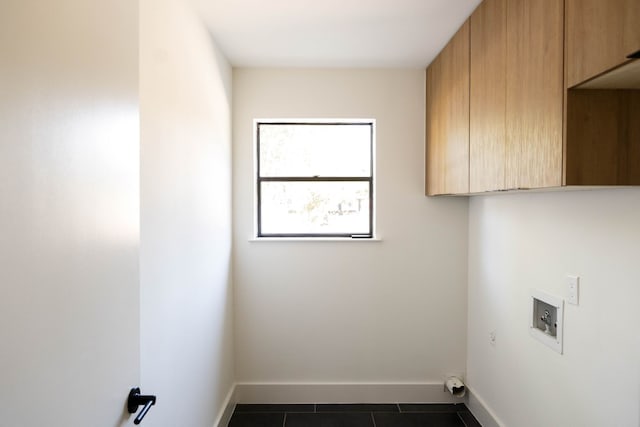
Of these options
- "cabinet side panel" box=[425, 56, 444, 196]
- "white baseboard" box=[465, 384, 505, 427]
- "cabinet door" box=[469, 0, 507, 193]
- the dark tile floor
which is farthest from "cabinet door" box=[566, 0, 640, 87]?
the dark tile floor

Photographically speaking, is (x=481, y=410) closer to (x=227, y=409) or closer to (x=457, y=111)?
(x=227, y=409)

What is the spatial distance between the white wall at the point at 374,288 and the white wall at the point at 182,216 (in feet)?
0.91

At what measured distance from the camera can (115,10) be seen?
90 cm

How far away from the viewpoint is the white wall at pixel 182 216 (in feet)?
4.45

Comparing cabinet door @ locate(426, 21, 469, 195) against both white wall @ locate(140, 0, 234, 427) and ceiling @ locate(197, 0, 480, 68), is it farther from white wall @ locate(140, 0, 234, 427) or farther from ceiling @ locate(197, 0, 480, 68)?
white wall @ locate(140, 0, 234, 427)

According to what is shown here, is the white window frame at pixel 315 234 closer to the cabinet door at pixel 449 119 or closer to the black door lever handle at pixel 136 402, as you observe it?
the cabinet door at pixel 449 119

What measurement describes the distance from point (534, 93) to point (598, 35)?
31 centimetres

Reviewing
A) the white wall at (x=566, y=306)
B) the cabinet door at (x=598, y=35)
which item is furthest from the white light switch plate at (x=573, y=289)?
the cabinet door at (x=598, y=35)

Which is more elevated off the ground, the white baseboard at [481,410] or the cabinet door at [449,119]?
the cabinet door at [449,119]

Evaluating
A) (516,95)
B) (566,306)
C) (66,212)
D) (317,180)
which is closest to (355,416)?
(566,306)

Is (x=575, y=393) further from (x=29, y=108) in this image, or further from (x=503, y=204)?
(x=29, y=108)

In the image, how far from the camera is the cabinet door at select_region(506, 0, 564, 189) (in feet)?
3.96

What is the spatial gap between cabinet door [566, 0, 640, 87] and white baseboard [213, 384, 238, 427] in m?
2.50

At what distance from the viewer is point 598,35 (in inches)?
40.4
